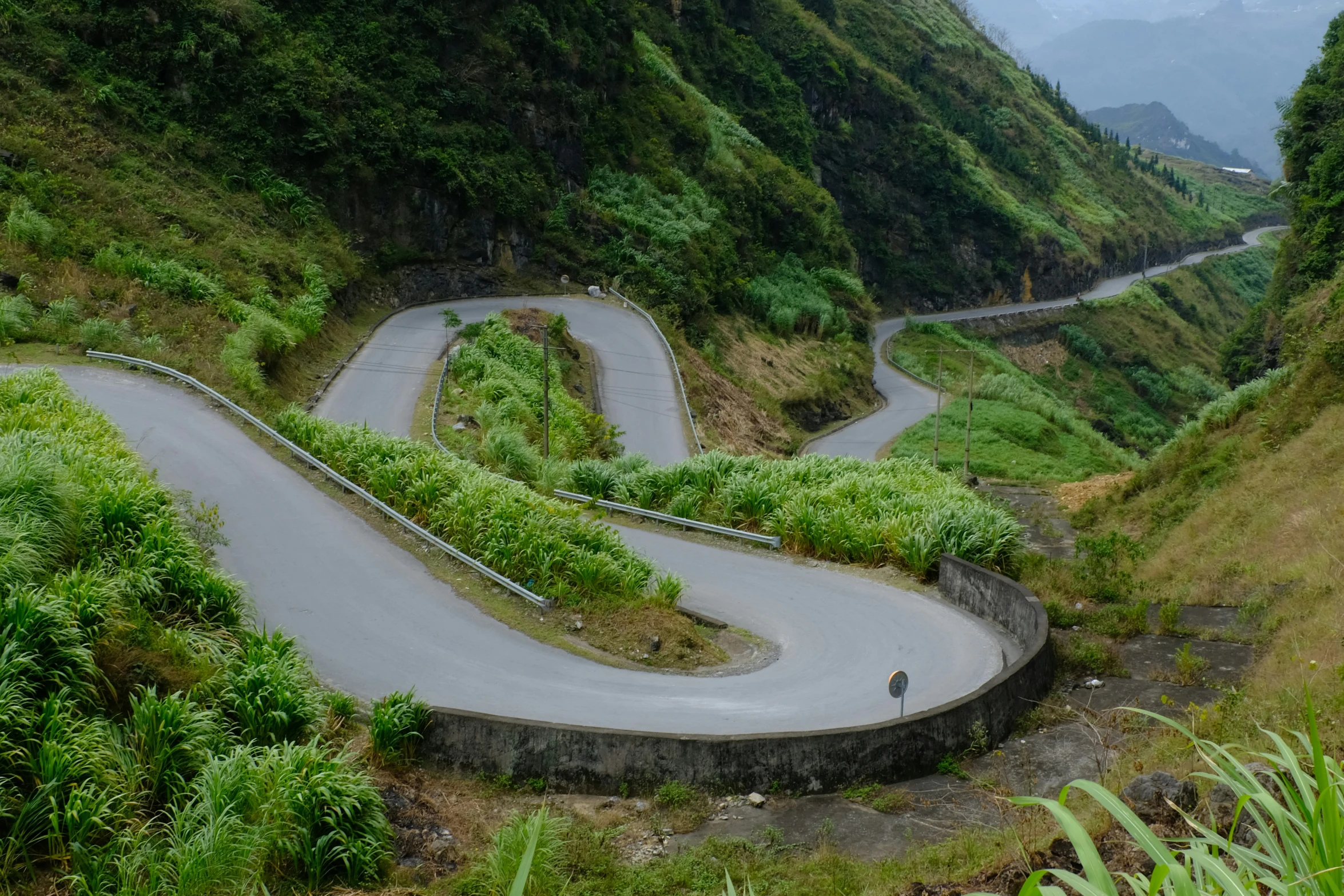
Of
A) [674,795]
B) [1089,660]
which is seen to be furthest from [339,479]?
[1089,660]

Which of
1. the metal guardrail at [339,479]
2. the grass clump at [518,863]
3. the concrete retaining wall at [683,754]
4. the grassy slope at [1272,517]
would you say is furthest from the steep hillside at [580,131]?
the grass clump at [518,863]

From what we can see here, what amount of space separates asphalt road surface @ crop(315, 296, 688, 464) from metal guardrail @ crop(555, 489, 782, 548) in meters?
7.18

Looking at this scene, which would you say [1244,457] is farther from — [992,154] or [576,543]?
[992,154]

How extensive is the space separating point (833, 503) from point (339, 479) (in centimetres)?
824

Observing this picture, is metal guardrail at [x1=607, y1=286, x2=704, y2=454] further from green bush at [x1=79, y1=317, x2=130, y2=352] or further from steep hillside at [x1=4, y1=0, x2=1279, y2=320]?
green bush at [x1=79, y1=317, x2=130, y2=352]

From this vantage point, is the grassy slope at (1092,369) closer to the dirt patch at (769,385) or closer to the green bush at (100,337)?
the dirt patch at (769,385)

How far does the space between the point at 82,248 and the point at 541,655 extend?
70.2 ft

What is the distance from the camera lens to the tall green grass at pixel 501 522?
13188mm

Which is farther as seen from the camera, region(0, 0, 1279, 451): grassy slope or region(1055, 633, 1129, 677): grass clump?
region(0, 0, 1279, 451): grassy slope

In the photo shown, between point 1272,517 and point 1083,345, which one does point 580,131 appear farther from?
point 1083,345

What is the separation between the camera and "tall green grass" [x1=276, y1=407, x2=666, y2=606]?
13188 millimetres

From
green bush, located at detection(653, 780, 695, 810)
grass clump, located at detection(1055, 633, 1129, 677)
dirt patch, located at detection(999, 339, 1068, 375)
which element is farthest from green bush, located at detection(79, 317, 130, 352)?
dirt patch, located at detection(999, 339, 1068, 375)

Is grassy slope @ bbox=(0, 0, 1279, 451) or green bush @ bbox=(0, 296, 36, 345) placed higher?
grassy slope @ bbox=(0, 0, 1279, 451)

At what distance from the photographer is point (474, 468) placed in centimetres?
1669
